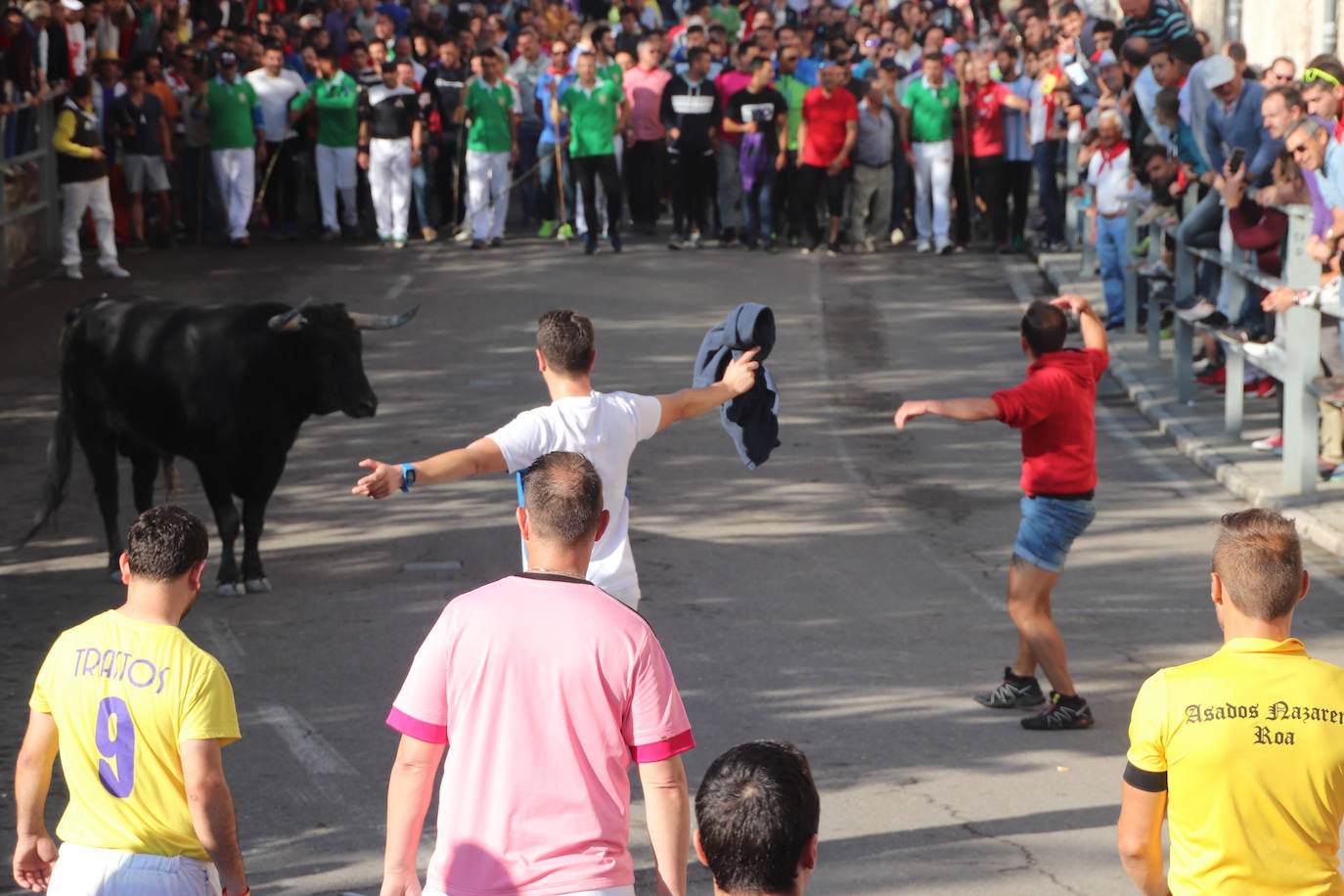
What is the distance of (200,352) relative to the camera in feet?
32.9

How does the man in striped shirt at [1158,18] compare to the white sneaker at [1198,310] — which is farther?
the man in striped shirt at [1158,18]

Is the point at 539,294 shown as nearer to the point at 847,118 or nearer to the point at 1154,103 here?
the point at 847,118

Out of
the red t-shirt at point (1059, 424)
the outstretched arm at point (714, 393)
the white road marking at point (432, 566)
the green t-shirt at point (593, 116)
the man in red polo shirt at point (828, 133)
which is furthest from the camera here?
the green t-shirt at point (593, 116)

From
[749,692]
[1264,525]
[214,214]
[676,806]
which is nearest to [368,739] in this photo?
[749,692]

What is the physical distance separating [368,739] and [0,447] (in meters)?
6.86

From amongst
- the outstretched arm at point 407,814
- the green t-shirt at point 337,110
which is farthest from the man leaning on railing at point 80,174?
the outstretched arm at point 407,814

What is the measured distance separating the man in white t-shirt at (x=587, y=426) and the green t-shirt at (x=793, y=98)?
1542 centimetres

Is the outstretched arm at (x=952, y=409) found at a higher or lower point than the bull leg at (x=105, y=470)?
higher

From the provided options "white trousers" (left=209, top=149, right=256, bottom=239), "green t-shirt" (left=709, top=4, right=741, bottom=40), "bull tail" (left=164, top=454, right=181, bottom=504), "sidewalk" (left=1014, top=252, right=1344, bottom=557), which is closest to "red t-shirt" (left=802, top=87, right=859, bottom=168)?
"sidewalk" (left=1014, top=252, right=1344, bottom=557)

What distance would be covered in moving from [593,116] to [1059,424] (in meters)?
13.8

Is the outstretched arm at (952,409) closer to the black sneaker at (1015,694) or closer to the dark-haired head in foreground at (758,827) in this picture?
the black sneaker at (1015,694)

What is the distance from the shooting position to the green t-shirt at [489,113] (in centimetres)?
2134

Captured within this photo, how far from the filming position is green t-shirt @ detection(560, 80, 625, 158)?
20594 mm

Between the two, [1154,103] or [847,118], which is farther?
[847,118]
